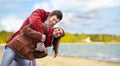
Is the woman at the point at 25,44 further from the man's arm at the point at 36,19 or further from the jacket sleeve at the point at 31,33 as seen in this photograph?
the man's arm at the point at 36,19

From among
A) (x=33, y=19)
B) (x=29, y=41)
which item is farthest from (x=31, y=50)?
(x=33, y=19)

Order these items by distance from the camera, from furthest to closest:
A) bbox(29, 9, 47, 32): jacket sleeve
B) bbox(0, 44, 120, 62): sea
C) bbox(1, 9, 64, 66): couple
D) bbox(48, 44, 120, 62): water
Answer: bbox(48, 44, 120, 62): water, bbox(0, 44, 120, 62): sea, bbox(1, 9, 64, 66): couple, bbox(29, 9, 47, 32): jacket sleeve

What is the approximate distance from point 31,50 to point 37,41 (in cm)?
17

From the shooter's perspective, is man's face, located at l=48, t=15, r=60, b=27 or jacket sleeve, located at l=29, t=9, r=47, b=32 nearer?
jacket sleeve, located at l=29, t=9, r=47, b=32

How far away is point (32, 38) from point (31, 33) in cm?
11

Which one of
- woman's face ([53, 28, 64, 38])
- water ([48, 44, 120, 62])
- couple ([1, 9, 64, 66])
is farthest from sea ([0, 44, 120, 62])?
woman's face ([53, 28, 64, 38])

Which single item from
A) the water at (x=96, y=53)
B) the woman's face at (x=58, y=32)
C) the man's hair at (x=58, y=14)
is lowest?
the water at (x=96, y=53)

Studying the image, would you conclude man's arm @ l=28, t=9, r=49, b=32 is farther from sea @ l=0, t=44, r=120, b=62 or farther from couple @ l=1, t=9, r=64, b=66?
sea @ l=0, t=44, r=120, b=62

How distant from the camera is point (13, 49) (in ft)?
19.8

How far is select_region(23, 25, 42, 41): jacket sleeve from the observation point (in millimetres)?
5898

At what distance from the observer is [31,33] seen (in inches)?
233

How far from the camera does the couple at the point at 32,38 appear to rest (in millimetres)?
5910

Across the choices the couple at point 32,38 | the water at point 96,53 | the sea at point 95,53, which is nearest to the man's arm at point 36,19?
the couple at point 32,38

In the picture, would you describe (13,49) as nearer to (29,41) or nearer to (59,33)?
(29,41)
